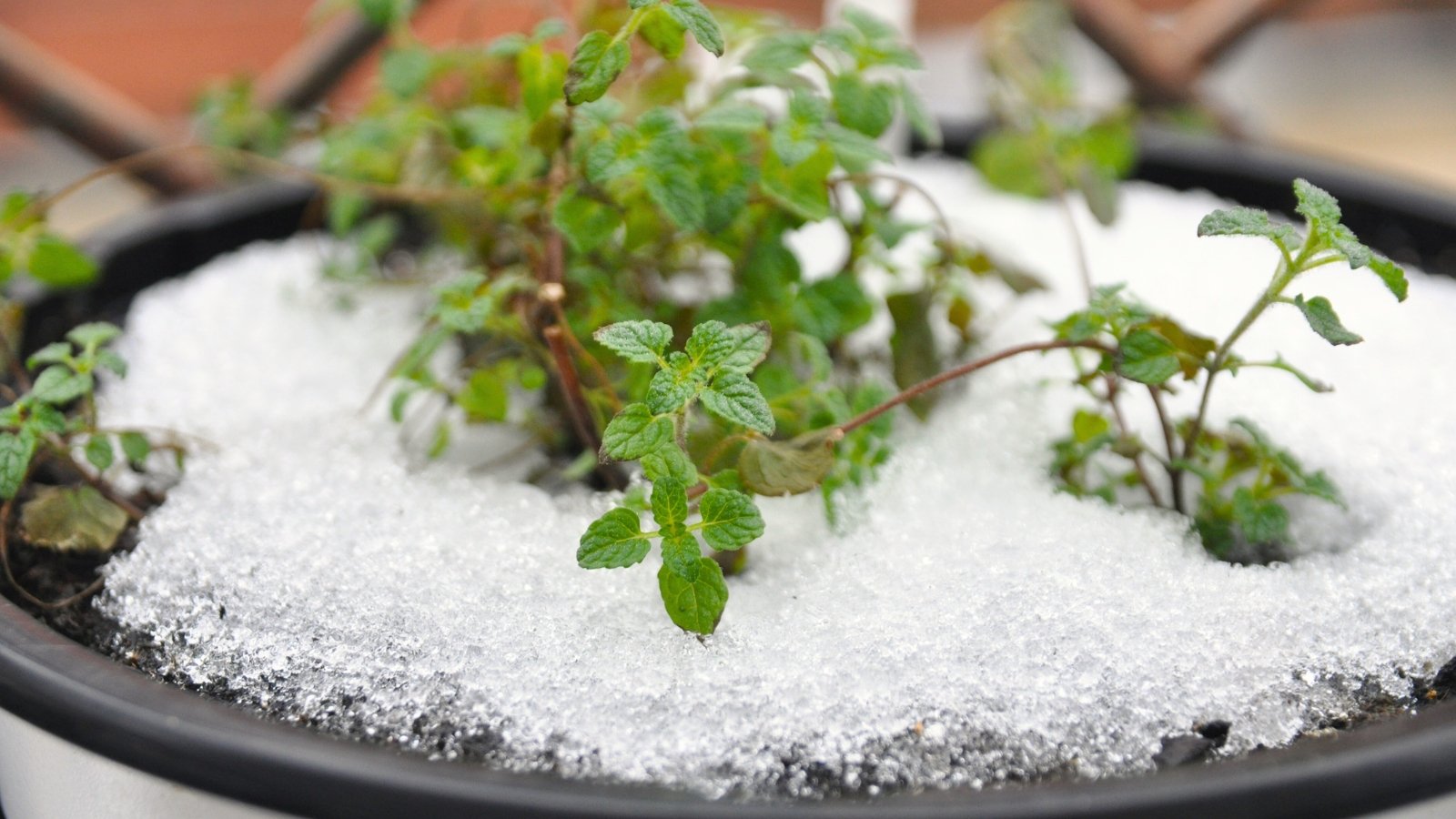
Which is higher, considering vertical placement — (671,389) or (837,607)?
(671,389)

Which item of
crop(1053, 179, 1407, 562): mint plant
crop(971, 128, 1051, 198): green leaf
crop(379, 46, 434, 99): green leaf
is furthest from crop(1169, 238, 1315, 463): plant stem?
crop(379, 46, 434, 99): green leaf

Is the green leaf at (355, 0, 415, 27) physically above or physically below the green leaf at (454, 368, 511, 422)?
above

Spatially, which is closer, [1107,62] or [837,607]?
[837,607]

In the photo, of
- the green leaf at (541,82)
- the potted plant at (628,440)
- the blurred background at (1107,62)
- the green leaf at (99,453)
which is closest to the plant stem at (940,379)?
the potted plant at (628,440)

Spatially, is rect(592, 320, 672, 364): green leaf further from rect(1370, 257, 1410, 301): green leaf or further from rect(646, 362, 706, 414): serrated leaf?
rect(1370, 257, 1410, 301): green leaf

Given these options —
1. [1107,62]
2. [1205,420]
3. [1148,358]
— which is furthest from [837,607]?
[1107,62]

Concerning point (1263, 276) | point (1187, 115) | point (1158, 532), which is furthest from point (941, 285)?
point (1187, 115)

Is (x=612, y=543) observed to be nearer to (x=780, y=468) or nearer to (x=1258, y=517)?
(x=780, y=468)
